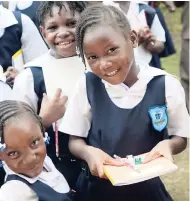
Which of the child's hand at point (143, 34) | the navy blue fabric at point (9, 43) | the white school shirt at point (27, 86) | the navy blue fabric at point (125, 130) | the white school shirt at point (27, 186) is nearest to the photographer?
the white school shirt at point (27, 186)

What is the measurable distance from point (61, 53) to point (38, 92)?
0.18m

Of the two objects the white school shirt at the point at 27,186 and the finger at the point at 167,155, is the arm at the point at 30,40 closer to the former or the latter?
the white school shirt at the point at 27,186

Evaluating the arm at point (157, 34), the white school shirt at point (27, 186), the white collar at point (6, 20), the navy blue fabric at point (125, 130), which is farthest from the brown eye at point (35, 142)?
the arm at point (157, 34)

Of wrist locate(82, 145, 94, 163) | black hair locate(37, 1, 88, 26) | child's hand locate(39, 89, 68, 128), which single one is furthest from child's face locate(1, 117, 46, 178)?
black hair locate(37, 1, 88, 26)

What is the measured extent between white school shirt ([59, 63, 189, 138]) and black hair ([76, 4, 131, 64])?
16cm

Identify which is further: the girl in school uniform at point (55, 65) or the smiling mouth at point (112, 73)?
the girl in school uniform at point (55, 65)

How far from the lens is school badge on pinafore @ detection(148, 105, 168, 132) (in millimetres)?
1807

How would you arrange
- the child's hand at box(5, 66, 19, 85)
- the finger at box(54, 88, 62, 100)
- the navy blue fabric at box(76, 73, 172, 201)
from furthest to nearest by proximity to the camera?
the child's hand at box(5, 66, 19, 85), the finger at box(54, 88, 62, 100), the navy blue fabric at box(76, 73, 172, 201)

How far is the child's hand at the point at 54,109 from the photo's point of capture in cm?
204

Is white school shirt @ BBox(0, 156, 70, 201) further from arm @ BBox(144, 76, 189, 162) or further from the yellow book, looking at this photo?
arm @ BBox(144, 76, 189, 162)

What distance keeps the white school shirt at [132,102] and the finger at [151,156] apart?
156mm

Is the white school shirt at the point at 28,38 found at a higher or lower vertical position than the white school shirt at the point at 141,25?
higher

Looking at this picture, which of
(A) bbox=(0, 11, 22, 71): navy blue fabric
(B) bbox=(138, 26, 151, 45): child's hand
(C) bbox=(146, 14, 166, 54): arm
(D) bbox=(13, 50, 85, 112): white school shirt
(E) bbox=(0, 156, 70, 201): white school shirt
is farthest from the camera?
(C) bbox=(146, 14, 166, 54): arm

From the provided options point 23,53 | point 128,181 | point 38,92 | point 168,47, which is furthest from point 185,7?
point 128,181
